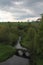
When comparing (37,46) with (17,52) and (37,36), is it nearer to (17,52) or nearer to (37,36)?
(37,36)

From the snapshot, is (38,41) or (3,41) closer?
(38,41)

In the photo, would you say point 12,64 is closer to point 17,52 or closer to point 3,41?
point 17,52

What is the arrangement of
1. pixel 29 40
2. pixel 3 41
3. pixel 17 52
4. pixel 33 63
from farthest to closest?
pixel 3 41, pixel 17 52, pixel 29 40, pixel 33 63

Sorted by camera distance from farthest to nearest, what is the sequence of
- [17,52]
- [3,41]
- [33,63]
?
[3,41] → [17,52] → [33,63]

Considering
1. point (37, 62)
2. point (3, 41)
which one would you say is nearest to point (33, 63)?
point (37, 62)

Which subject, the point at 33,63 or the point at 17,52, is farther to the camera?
the point at 17,52

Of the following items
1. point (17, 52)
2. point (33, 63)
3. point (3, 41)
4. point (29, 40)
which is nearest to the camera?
point (33, 63)

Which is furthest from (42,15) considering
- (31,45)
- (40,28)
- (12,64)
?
(12,64)

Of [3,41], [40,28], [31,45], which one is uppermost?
[40,28]

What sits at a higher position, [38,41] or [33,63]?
[38,41]
